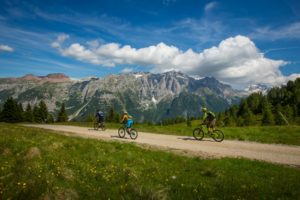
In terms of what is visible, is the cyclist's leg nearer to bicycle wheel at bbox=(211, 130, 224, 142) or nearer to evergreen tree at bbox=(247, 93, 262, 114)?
bicycle wheel at bbox=(211, 130, 224, 142)

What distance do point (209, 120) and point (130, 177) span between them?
58.8ft

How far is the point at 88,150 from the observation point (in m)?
15.5

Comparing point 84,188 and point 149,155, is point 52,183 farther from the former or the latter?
point 149,155

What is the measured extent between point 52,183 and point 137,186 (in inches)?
117

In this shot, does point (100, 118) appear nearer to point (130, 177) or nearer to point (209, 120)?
point (209, 120)

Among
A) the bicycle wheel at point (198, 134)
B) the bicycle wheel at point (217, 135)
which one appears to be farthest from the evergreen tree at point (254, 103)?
the bicycle wheel at point (217, 135)

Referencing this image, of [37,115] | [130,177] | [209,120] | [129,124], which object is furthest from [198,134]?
[37,115]

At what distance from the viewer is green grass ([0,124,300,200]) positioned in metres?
8.49

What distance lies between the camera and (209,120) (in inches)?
1057

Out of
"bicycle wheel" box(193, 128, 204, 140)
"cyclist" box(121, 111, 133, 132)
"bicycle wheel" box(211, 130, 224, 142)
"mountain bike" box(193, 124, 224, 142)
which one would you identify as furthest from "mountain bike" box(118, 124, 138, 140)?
"bicycle wheel" box(211, 130, 224, 142)

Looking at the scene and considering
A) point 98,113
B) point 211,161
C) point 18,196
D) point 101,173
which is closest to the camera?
point 18,196

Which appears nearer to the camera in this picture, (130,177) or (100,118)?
(130,177)

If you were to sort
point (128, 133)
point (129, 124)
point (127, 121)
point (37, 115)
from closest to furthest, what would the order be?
point (128, 133)
point (129, 124)
point (127, 121)
point (37, 115)

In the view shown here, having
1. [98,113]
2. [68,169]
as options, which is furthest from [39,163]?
[98,113]
